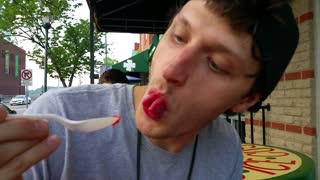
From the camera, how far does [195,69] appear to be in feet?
4.02

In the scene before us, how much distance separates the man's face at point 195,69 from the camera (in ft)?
3.96

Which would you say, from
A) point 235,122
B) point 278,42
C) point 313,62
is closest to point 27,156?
point 278,42

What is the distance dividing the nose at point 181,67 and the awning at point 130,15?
167 inches

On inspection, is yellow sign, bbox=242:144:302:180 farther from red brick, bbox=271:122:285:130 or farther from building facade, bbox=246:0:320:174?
red brick, bbox=271:122:285:130

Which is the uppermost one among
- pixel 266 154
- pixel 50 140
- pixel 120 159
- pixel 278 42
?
pixel 278 42

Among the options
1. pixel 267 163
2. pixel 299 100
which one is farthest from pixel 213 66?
pixel 299 100

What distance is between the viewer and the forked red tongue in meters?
1.19

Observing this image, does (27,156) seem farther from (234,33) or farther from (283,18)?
(283,18)

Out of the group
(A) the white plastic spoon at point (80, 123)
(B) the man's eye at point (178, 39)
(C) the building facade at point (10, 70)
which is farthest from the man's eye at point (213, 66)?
(C) the building facade at point (10, 70)

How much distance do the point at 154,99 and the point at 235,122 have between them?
517 centimetres

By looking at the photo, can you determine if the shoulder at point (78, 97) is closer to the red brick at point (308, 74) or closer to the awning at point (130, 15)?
the red brick at point (308, 74)

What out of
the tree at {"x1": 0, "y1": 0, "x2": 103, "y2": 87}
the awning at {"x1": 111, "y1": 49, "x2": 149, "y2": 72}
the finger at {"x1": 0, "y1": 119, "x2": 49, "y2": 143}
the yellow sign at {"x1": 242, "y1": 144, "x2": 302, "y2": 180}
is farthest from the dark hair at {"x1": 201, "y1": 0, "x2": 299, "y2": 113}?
the tree at {"x1": 0, "y1": 0, "x2": 103, "y2": 87}

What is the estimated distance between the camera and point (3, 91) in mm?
57812

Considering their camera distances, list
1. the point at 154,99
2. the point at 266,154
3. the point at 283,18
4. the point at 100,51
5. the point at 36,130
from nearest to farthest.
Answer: the point at 36,130 → the point at 154,99 → the point at 283,18 → the point at 266,154 → the point at 100,51
